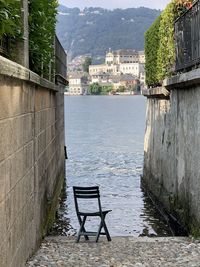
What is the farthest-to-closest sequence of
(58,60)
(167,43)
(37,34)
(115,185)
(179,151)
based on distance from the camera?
1. (115,185)
2. (58,60)
3. (167,43)
4. (179,151)
5. (37,34)

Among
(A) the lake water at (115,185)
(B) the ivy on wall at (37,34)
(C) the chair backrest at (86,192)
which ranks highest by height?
(B) the ivy on wall at (37,34)

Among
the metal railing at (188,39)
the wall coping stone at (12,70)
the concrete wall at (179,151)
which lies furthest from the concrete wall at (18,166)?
the metal railing at (188,39)

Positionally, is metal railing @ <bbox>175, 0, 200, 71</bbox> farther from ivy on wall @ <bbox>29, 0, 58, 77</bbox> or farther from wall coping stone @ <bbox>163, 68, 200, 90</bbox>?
ivy on wall @ <bbox>29, 0, 58, 77</bbox>

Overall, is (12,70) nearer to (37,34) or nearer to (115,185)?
(37,34)

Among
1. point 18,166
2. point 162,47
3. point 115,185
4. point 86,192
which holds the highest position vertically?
point 162,47

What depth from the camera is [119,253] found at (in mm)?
8617

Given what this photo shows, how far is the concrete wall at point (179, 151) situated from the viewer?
33.1 feet

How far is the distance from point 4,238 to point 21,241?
1.35 m

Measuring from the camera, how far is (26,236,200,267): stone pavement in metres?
7.89

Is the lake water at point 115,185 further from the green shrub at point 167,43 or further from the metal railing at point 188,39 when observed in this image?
the green shrub at point 167,43

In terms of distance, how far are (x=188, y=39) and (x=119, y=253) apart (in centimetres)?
526

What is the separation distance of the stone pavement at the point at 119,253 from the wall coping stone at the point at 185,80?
2.76 m

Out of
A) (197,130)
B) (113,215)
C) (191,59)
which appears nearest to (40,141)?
(197,130)

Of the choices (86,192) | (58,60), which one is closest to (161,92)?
(58,60)
